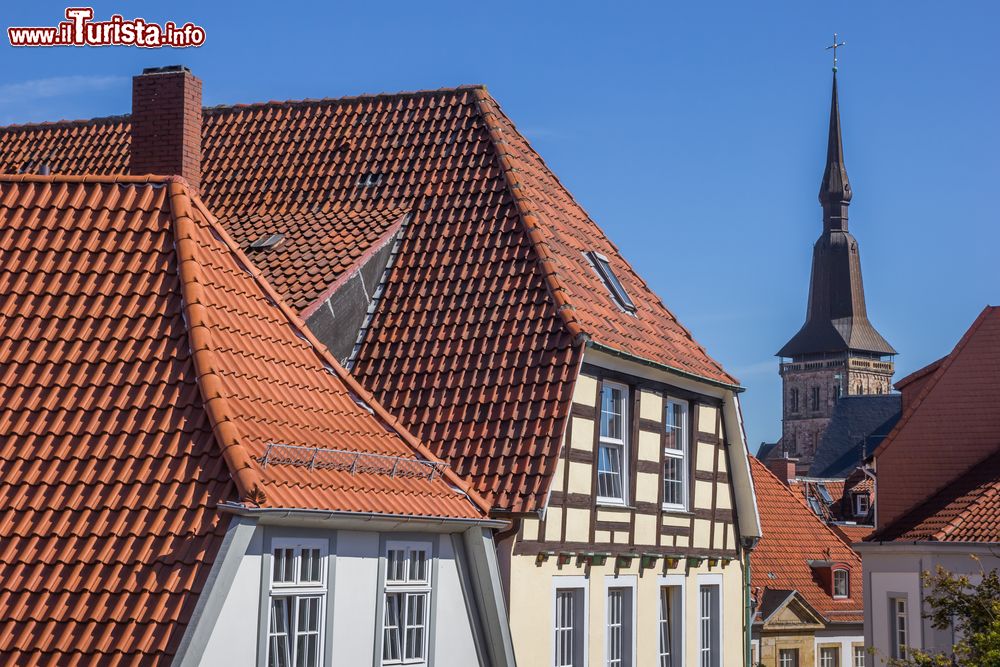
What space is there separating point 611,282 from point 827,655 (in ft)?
92.8

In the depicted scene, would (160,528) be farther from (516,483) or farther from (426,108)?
(426,108)

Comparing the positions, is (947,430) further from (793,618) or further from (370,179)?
(370,179)

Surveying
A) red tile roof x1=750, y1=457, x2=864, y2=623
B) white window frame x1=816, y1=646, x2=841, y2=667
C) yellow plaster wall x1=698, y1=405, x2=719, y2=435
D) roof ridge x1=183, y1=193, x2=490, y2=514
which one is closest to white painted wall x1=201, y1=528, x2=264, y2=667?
roof ridge x1=183, y1=193, x2=490, y2=514

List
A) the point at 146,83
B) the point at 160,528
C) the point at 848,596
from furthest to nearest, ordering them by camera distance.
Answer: the point at 848,596, the point at 146,83, the point at 160,528

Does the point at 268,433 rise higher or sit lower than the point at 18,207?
lower

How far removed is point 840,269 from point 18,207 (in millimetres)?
154342

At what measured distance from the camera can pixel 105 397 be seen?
12758 millimetres

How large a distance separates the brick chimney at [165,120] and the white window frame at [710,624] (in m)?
8.49

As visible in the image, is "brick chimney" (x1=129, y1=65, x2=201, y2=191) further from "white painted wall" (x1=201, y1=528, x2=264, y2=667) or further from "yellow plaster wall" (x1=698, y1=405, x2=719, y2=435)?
"white painted wall" (x1=201, y1=528, x2=264, y2=667)

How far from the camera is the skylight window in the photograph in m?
19.9

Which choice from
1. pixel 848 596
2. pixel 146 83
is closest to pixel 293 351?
pixel 146 83

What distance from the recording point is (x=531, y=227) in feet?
60.7

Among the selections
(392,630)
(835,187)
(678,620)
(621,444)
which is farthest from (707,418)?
(835,187)

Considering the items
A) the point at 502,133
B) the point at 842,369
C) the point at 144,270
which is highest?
the point at 842,369
